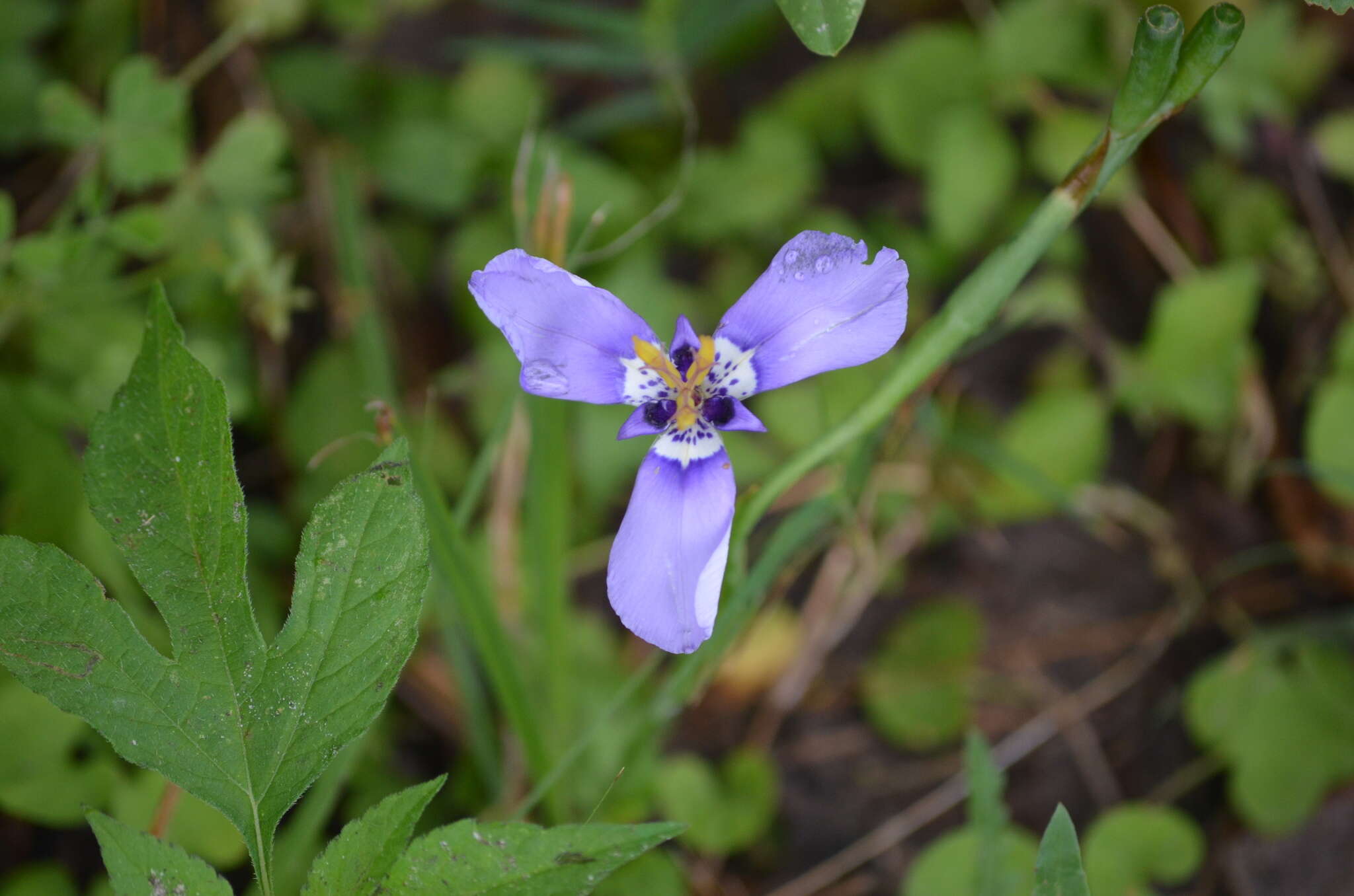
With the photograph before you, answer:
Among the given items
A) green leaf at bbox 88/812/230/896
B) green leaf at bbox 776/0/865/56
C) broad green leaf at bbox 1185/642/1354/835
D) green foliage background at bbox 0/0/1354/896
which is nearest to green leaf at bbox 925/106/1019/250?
green foliage background at bbox 0/0/1354/896

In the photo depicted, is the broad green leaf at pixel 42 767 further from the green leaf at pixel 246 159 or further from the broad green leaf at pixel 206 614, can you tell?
the green leaf at pixel 246 159

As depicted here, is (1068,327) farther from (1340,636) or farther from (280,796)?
(280,796)

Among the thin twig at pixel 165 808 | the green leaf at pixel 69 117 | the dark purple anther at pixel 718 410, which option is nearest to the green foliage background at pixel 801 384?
the green leaf at pixel 69 117

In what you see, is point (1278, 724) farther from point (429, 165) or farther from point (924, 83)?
point (429, 165)

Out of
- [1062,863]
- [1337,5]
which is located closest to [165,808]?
[1062,863]

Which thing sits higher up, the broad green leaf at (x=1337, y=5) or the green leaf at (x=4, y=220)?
the green leaf at (x=4, y=220)

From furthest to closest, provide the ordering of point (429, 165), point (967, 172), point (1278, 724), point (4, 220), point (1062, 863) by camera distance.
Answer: point (429, 165) < point (967, 172) < point (1278, 724) < point (4, 220) < point (1062, 863)

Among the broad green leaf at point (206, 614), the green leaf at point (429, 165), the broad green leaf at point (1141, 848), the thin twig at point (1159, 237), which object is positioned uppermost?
the green leaf at point (429, 165)
